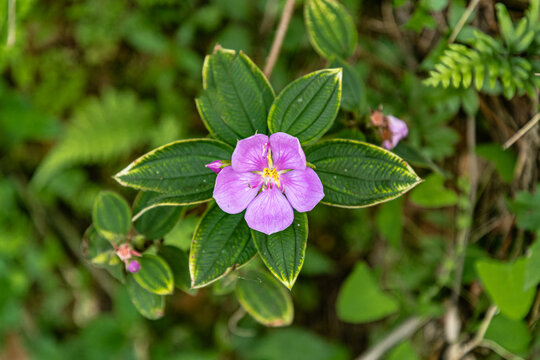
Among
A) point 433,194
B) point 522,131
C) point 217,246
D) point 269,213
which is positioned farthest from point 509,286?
point 217,246

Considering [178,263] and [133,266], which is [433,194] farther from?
[133,266]

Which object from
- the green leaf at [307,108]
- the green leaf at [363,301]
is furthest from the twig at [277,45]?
the green leaf at [363,301]

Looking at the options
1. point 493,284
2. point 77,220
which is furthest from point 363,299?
point 77,220

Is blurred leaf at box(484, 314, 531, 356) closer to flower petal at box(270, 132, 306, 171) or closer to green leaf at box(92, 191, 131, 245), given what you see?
flower petal at box(270, 132, 306, 171)

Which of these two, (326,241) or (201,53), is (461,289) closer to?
(326,241)

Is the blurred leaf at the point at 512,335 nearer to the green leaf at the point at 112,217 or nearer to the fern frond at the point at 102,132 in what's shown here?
the green leaf at the point at 112,217

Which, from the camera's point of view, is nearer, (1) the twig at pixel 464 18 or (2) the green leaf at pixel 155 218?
(2) the green leaf at pixel 155 218

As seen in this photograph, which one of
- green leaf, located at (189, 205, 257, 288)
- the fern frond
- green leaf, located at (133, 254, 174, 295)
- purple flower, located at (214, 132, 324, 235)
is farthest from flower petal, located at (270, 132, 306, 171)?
the fern frond
